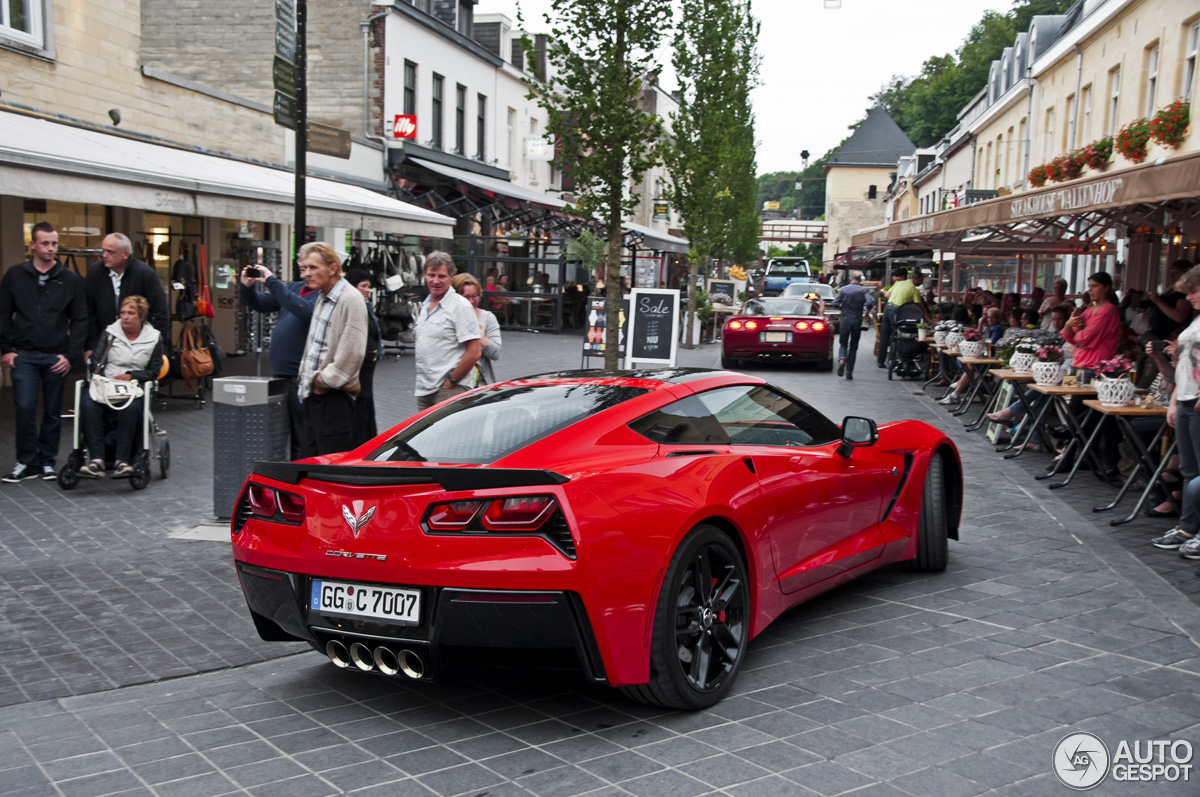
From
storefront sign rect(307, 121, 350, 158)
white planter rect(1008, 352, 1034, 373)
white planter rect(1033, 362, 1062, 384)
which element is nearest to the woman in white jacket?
white planter rect(1033, 362, 1062, 384)

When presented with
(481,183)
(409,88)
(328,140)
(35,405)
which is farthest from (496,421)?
(409,88)

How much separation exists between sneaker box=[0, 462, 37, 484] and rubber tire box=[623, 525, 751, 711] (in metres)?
6.43

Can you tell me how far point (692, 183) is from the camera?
90.5 feet

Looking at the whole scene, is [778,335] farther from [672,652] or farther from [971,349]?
[672,652]

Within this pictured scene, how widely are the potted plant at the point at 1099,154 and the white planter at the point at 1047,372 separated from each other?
12923mm

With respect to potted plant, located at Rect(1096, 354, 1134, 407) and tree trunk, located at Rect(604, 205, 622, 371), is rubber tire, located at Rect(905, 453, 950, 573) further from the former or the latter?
tree trunk, located at Rect(604, 205, 622, 371)

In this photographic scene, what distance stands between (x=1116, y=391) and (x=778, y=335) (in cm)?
1236

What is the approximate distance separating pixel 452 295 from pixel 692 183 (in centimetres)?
2080

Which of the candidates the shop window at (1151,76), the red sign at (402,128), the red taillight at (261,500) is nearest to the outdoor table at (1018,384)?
the red taillight at (261,500)

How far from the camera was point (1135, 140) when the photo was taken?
1873 cm

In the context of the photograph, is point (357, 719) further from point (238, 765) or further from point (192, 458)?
point (192, 458)

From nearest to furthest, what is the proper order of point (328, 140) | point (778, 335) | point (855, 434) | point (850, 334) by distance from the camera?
1. point (855, 434)
2. point (850, 334)
3. point (328, 140)
4. point (778, 335)

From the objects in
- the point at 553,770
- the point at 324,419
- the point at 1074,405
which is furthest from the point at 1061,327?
the point at 553,770

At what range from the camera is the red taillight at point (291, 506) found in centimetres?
403
